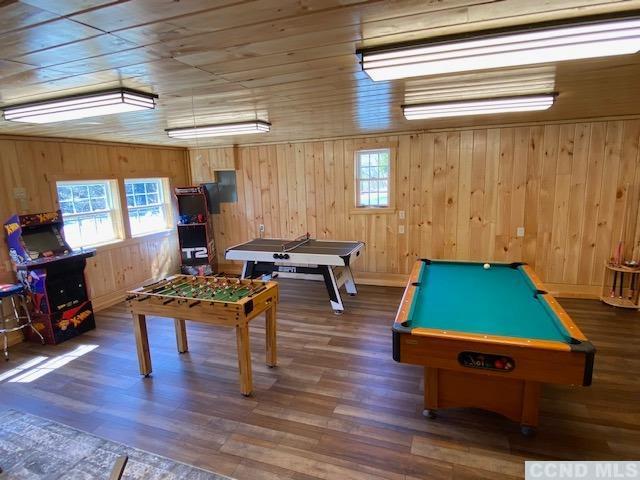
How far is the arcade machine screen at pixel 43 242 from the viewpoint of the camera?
430cm

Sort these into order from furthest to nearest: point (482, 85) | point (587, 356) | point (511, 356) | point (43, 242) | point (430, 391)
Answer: point (43, 242)
point (482, 85)
point (430, 391)
point (511, 356)
point (587, 356)

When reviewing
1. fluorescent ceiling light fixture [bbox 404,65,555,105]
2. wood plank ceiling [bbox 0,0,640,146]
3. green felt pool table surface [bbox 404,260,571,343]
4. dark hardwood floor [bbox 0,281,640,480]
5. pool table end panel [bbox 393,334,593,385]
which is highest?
wood plank ceiling [bbox 0,0,640,146]

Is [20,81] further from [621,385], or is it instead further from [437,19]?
[621,385]

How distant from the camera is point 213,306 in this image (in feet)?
9.84

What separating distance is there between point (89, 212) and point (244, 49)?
4.69 m

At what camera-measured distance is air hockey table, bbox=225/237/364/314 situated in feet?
15.8

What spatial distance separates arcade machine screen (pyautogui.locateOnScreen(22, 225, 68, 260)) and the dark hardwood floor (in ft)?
3.58

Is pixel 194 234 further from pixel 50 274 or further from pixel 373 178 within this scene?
pixel 373 178

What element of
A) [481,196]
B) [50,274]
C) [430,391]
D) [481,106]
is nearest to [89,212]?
[50,274]

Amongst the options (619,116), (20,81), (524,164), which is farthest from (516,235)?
(20,81)

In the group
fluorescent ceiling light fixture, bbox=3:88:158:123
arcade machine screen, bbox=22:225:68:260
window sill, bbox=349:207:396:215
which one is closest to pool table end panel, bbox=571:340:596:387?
fluorescent ceiling light fixture, bbox=3:88:158:123

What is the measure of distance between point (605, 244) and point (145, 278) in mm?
7084

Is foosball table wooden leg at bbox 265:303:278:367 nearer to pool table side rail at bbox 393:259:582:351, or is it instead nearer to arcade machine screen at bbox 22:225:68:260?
pool table side rail at bbox 393:259:582:351

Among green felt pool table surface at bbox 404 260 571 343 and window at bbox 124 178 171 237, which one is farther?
window at bbox 124 178 171 237
